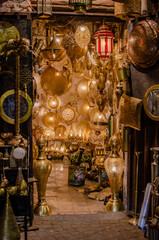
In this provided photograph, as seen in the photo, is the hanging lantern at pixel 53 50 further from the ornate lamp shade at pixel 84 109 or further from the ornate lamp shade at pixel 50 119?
the ornate lamp shade at pixel 50 119

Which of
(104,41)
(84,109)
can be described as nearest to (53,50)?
(104,41)

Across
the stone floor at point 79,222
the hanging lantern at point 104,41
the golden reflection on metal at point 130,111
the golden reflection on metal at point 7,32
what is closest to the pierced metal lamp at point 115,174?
the stone floor at point 79,222

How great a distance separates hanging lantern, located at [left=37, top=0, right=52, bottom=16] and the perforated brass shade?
12.7 feet

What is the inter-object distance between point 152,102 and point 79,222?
2.31 meters

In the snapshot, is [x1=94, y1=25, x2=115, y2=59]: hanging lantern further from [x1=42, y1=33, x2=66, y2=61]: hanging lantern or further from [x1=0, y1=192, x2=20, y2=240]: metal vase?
[x1=0, y1=192, x2=20, y2=240]: metal vase

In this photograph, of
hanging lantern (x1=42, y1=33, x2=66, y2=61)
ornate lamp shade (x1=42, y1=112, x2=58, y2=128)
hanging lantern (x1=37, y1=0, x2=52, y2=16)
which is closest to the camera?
hanging lantern (x1=37, y1=0, x2=52, y2=16)

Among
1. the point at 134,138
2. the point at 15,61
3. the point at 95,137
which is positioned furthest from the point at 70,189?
the point at 15,61

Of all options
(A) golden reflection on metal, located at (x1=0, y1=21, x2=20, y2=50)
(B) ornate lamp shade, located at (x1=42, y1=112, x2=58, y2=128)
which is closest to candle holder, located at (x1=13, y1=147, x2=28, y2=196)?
(A) golden reflection on metal, located at (x1=0, y1=21, x2=20, y2=50)

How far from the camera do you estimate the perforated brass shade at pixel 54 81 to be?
902 cm

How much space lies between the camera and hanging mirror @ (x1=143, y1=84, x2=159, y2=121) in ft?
18.0

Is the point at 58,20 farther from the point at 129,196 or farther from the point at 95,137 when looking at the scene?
the point at 129,196

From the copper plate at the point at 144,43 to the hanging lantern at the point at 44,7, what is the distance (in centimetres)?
144

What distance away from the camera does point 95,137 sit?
9.00 m

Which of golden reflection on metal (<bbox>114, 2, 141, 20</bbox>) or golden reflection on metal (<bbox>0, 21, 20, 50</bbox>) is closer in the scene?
golden reflection on metal (<bbox>114, 2, 141, 20</bbox>)
